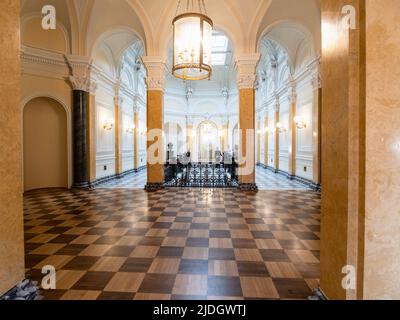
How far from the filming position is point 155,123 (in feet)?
28.0

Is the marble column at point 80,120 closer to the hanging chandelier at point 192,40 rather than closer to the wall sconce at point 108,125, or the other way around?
the wall sconce at point 108,125

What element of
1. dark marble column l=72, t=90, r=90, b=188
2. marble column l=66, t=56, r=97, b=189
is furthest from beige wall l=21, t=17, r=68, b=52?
dark marble column l=72, t=90, r=90, b=188

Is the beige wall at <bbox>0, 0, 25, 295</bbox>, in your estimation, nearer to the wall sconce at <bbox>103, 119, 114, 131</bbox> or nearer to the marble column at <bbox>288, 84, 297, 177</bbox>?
the wall sconce at <bbox>103, 119, 114, 131</bbox>

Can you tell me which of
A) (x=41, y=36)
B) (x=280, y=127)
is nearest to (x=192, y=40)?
(x=41, y=36)

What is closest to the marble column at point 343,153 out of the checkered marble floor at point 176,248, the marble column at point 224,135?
the checkered marble floor at point 176,248

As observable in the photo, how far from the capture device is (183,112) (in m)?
20.7

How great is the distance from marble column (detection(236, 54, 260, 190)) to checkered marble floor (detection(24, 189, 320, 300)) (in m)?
1.73

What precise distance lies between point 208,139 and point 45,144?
14.1 meters

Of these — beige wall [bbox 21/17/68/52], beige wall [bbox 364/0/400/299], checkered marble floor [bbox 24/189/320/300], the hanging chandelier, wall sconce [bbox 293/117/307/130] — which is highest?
beige wall [bbox 21/17/68/52]

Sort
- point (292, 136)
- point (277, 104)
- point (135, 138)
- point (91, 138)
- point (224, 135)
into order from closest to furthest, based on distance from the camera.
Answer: point (91, 138)
point (292, 136)
point (277, 104)
point (135, 138)
point (224, 135)

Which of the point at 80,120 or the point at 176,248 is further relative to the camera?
the point at 80,120

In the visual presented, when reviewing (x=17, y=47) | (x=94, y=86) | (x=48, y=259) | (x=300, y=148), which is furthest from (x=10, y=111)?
(x=300, y=148)

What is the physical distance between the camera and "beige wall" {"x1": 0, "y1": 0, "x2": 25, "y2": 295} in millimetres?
2115

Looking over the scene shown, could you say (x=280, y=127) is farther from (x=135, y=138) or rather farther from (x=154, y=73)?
(x=135, y=138)
